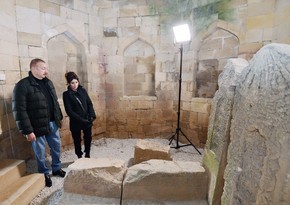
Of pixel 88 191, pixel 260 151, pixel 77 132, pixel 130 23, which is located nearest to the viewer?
pixel 260 151

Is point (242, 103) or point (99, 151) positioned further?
point (99, 151)

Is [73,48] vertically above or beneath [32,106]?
above

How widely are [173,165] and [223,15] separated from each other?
302 cm

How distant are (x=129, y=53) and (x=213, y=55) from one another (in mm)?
2042

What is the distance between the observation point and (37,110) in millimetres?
2432

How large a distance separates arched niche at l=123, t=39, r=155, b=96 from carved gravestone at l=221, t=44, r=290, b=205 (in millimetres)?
3357

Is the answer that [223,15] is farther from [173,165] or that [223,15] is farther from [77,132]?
[77,132]

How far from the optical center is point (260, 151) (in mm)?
1229

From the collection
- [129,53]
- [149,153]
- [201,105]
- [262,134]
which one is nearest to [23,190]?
[149,153]

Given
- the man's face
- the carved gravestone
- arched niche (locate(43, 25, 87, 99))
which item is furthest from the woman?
the carved gravestone

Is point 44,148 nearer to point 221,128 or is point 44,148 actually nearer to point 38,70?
point 38,70

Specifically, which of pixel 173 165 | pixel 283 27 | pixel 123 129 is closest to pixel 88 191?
pixel 173 165

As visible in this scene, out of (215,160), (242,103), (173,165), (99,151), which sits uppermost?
(242,103)

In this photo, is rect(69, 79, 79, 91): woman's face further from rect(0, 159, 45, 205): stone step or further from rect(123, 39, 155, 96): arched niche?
rect(123, 39, 155, 96): arched niche
